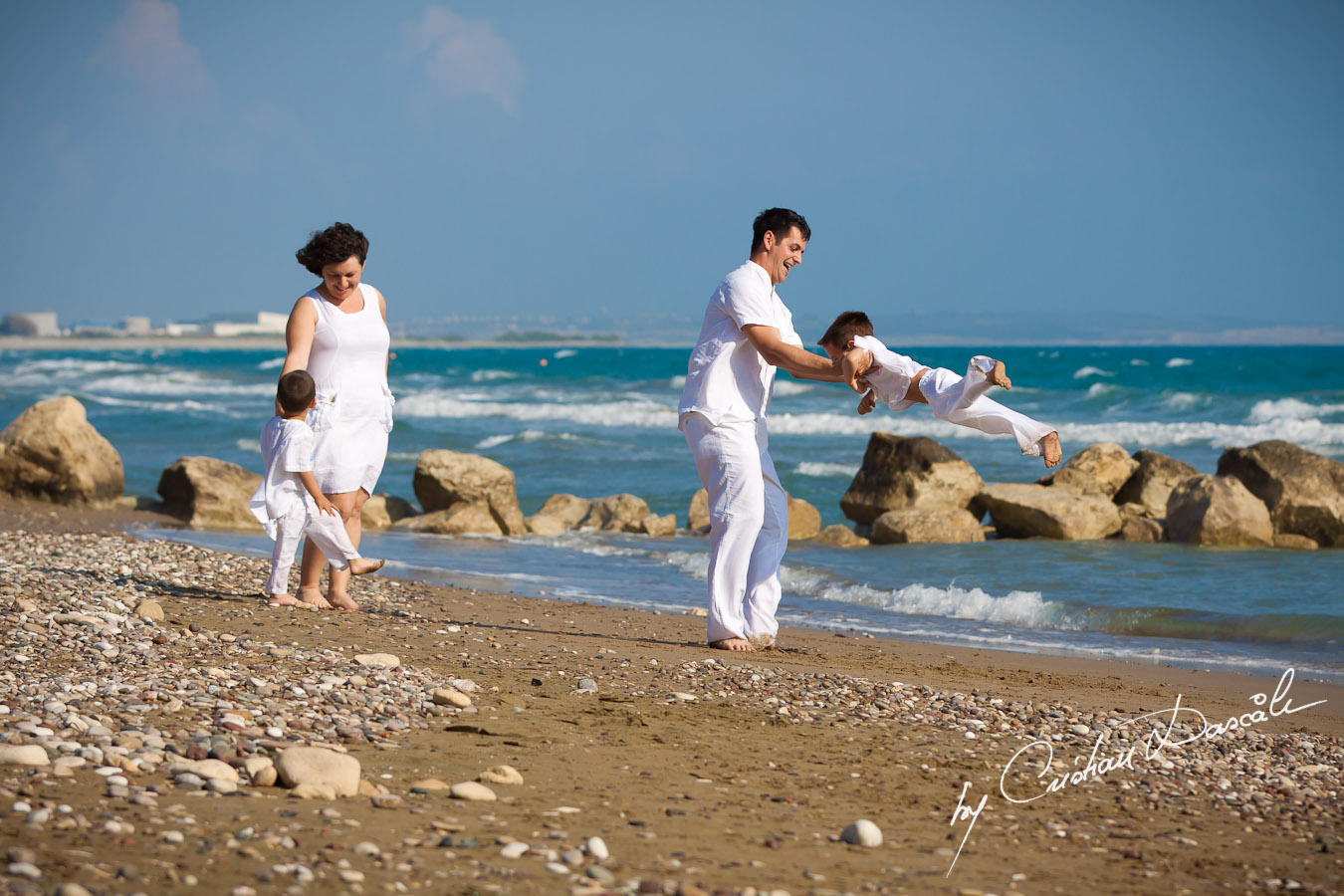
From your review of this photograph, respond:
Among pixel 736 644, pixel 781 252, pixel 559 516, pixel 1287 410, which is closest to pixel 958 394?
pixel 781 252

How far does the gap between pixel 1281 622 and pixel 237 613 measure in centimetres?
643

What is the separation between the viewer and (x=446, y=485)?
13.5 meters

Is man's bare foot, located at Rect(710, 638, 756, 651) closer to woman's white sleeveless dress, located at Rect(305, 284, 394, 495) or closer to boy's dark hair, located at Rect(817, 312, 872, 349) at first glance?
boy's dark hair, located at Rect(817, 312, 872, 349)

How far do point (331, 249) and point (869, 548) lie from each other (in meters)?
7.20

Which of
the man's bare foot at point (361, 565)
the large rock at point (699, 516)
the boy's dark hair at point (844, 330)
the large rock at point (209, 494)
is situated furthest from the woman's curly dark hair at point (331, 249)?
the large rock at point (699, 516)

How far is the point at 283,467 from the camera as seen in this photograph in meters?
6.02

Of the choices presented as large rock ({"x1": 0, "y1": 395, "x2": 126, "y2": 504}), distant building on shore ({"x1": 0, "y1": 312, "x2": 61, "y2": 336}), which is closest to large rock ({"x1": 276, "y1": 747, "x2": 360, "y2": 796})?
large rock ({"x1": 0, "y1": 395, "x2": 126, "y2": 504})

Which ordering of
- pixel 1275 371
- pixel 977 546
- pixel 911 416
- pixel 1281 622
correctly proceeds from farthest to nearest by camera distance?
pixel 1275 371 < pixel 911 416 < pixel 977 546 < pixel 1281 622

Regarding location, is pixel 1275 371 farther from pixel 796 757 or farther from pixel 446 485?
pixel 796 757

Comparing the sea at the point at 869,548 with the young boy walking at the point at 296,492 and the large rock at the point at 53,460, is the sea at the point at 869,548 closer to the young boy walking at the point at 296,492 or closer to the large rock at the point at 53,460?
the large rock at the point at 53,460

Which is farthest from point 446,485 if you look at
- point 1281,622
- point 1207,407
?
point 1207,407

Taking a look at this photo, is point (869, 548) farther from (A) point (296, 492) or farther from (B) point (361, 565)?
(A) point (296, 492)

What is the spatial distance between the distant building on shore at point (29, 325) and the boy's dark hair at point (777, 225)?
17801 centimetres

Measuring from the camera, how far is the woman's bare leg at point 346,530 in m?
6.20
